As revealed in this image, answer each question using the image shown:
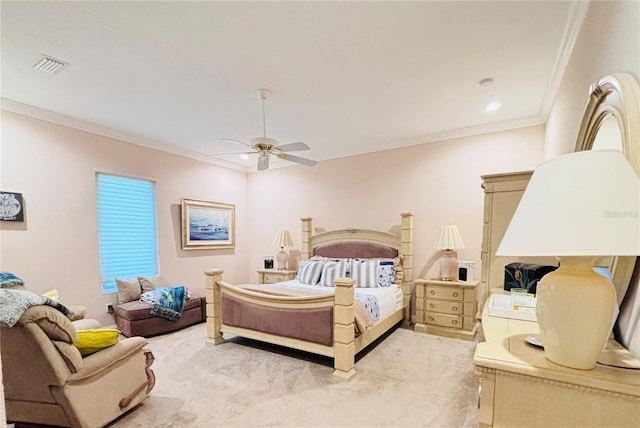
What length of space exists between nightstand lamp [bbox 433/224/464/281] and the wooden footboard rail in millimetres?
1675

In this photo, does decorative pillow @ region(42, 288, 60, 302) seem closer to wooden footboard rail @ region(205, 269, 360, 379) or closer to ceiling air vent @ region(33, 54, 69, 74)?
wooden footboard rail @ region(205, 269, 360, 379)

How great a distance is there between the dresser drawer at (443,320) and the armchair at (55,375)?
3.35 metres

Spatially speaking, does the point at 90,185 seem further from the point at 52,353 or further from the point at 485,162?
the point at 485,162

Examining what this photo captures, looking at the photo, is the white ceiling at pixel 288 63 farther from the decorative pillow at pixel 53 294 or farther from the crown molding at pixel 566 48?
the decorative pillow at pixel 53 294

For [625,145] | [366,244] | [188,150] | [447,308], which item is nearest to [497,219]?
[447,308]

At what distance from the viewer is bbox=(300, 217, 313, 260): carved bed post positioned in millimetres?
5062

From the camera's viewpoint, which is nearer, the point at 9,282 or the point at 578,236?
the point at 578,236

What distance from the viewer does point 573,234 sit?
0.79 meters

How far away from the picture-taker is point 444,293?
12.3 feet

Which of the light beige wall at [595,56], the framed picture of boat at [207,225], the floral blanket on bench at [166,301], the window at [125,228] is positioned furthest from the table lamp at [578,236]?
the framed picture of boat at [207,225]

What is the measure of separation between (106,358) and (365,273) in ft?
9.53

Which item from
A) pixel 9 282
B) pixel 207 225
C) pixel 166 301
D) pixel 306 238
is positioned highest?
pixel 207 225

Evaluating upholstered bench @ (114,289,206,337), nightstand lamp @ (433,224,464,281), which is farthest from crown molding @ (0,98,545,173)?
upholstered bench @ (114,289,206,337)

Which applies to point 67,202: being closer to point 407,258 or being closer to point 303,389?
point 303,389
